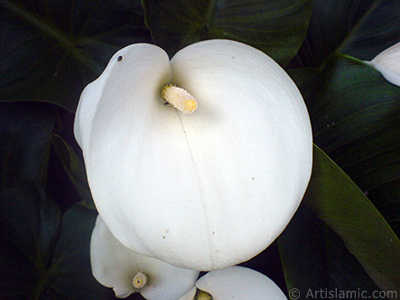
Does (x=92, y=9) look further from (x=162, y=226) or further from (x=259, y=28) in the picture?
(x=162, y=226)

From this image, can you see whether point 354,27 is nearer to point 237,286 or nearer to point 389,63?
point 389,63

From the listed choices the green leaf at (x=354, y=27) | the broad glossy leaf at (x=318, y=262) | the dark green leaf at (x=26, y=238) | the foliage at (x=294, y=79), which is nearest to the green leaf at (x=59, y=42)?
the foliage at (x=294, y=79)

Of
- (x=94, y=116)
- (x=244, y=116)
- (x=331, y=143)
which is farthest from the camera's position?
(x=331, y=143)

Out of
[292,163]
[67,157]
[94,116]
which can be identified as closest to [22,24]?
[67,157]

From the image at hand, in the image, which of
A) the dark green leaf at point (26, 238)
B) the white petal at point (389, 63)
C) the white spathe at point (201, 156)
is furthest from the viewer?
the dark green leaf at point (26, 238)

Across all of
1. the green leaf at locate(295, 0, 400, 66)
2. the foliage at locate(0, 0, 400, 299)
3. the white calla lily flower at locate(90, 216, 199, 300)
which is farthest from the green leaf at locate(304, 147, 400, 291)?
the green leaf at locate(295, 0, 400, 66)

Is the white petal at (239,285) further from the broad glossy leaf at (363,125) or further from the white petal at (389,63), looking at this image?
the white petal at (389,63)
